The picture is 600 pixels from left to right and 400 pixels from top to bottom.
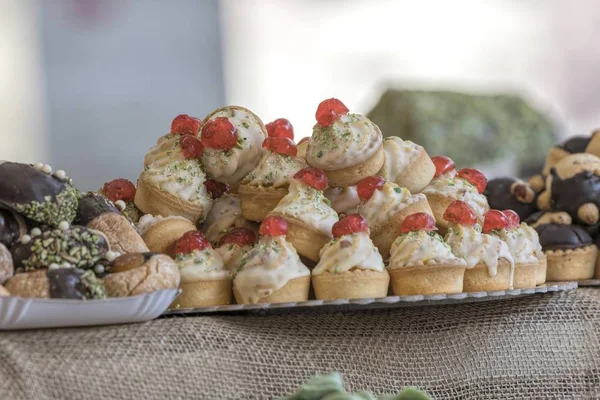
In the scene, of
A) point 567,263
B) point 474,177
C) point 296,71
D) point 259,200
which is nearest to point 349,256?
point 259,200

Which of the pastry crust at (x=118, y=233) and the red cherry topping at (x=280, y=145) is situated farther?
the red cherry topping at (x=280, y=145)

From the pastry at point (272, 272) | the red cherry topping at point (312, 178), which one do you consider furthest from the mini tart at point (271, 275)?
the red cherry topping at point (312, 178)

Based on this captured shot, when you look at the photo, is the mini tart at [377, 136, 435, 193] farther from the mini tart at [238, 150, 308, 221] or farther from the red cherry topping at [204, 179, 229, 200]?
the red cherry topping at [204, 179, 229, 200]

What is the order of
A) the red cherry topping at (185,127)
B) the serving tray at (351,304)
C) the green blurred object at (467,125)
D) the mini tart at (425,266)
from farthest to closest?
the green blurred object at (467,125) → the red cherry topping at (185,127) → the mini tart at (425,266) → the serving tray at (351,304)

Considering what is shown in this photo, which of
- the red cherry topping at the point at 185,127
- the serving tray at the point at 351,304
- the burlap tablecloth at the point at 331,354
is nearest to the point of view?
the burlap tablecloth at the point at 331,354

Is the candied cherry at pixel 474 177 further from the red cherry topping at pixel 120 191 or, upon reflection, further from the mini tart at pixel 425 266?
the red cherry topping at pixel 120 191

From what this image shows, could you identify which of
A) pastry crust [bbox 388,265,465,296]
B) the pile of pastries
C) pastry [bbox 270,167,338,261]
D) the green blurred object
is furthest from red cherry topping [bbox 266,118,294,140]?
the green blurred object

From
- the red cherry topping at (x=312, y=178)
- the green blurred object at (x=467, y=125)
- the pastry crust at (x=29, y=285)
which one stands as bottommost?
the green blurred object at (x=467, y=125)
